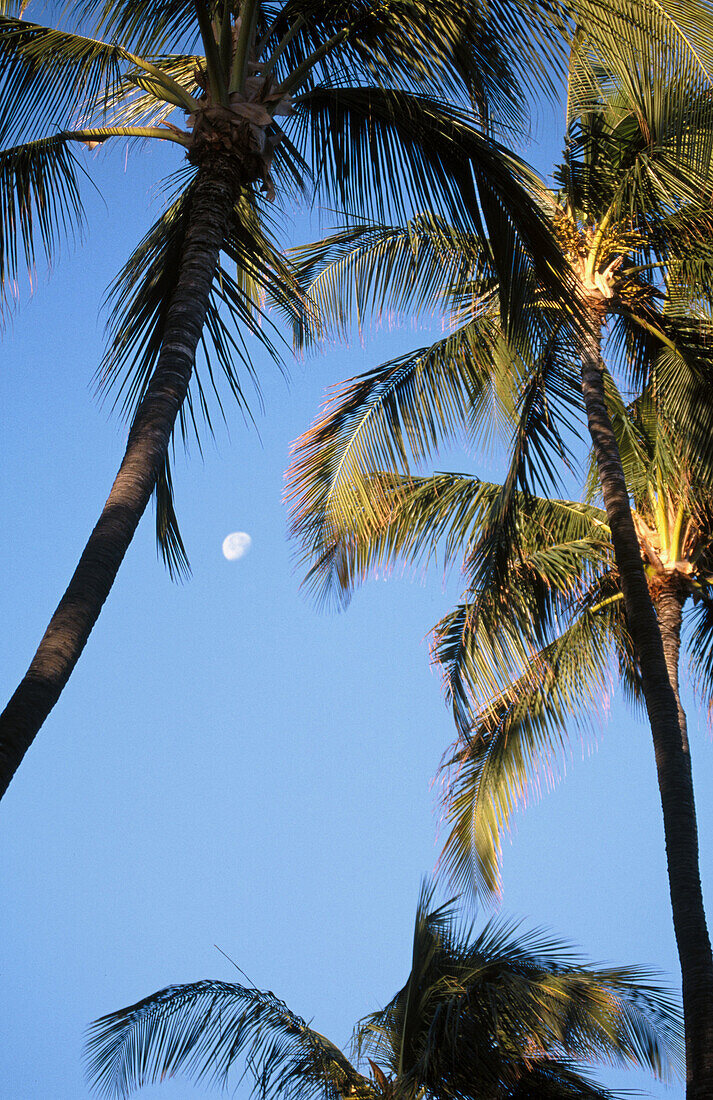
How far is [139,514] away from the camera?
4910mm

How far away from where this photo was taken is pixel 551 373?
9836 mm

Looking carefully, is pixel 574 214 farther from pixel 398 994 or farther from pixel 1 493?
pixel 1 493

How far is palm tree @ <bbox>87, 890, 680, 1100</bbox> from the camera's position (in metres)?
7.32

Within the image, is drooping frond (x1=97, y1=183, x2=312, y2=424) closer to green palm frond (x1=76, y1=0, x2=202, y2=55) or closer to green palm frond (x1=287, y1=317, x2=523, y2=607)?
green palm frond (x1=76, y1=0, x2=202, y2=55)

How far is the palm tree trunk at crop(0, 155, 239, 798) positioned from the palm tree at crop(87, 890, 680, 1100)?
380 cm

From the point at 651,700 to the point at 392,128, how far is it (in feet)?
13.2

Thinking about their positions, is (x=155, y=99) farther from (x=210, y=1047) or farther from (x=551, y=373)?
(x=210, y=1047)

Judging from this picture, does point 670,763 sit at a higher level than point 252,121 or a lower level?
lower

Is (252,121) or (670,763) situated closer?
(252,121)

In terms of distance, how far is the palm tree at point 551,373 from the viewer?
8.21m

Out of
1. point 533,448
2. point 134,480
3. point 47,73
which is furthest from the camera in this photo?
point 533,448

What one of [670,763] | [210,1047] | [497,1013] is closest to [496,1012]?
[497,1013]

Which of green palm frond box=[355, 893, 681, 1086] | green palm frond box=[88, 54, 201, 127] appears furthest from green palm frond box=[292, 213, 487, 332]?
green palm frond box=[355, 893, 681, 1086]

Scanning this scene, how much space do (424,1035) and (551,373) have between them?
522 centimetres
